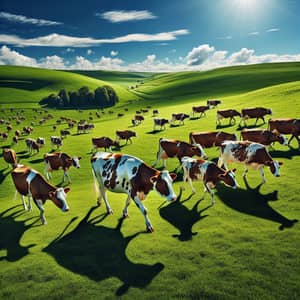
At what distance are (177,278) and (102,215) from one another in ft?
19.8

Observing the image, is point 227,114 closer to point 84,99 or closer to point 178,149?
point 178,149

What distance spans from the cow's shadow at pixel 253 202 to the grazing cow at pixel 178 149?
5.59 meters

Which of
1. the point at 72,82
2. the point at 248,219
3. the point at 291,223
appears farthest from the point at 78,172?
the point at 72,82

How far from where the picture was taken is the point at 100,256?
9.66m

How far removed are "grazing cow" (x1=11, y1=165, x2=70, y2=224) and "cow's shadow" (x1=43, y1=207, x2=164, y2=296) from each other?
150 cm

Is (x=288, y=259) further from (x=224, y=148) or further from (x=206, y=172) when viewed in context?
(x=224, y=148)

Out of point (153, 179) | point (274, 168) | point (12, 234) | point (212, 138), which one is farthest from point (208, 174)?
point (212, 138)

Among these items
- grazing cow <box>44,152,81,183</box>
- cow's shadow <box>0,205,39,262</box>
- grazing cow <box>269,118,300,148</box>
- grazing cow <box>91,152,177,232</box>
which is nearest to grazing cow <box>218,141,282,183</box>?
grazing cow <box>91,152,177,232</box>

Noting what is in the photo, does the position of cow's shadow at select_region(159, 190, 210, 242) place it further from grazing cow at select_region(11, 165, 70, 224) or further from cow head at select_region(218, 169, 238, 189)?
grazing cow at select_region(11, 165, 70, 224)

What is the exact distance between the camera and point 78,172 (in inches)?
A: 926

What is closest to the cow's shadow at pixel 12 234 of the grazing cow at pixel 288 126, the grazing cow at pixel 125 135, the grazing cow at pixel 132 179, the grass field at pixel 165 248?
the grass field at pixel 165 248

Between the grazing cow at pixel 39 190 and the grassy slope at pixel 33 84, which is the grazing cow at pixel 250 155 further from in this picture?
the grassy slope at pixel 33 84

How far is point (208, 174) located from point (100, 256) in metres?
7.00

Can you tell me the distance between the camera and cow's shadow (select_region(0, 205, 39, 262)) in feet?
34.2
